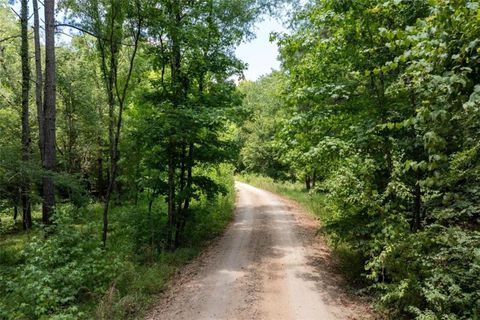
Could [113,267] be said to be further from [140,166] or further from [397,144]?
[397,144]

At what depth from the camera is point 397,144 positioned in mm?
7246

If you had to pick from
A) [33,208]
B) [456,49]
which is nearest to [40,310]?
[456,49]

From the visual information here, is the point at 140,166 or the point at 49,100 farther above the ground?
the point at 49,100

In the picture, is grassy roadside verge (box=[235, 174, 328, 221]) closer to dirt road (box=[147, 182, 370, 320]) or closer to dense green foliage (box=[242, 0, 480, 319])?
dirt road (box=[147, 182, 370, 320])

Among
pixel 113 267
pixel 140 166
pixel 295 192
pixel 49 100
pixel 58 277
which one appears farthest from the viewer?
pixel 295 192

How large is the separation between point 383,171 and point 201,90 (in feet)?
22.4

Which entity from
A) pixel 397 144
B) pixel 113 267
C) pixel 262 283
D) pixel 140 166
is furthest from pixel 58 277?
pixel 397 144

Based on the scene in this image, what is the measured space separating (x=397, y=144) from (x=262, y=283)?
453 centimetres

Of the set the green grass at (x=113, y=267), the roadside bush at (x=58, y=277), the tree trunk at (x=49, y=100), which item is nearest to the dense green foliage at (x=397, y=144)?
the green grass at (x=113, y=267)

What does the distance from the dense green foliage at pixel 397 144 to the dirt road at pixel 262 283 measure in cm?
123

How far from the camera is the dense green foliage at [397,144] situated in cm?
253

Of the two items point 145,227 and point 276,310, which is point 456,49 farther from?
point 145,227

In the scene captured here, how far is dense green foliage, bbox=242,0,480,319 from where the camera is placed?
253 cm

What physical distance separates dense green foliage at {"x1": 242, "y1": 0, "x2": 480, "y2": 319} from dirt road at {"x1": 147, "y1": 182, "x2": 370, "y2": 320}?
4.03 ft
